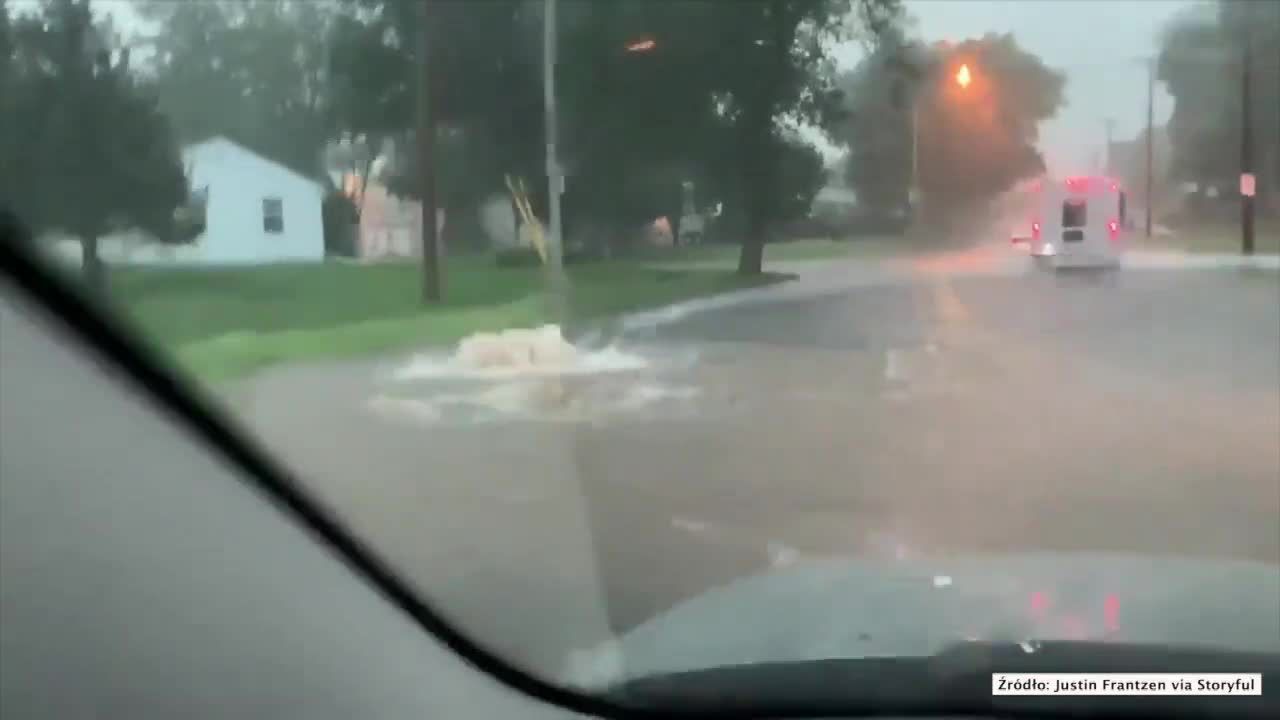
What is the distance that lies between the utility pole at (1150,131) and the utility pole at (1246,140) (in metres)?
0.29

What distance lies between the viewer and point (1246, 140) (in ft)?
14.7

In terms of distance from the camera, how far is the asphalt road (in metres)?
3.35

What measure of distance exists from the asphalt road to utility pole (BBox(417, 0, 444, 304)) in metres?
0.36

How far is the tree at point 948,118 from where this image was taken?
424 centimetres

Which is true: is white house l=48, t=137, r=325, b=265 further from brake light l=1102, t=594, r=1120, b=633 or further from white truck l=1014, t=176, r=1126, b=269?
white truck l=1014, t=176, r=1126, b=269

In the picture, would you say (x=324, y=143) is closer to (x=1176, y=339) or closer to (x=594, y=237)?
(x=594, y=237)

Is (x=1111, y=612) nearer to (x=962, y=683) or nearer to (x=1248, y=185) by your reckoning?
(x=962, y=683)

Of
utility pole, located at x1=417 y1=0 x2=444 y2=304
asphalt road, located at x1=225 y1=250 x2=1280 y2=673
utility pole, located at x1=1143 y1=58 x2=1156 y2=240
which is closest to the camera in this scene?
asphalt road, located at x1=225 y1=250 x2=1280 y2=673

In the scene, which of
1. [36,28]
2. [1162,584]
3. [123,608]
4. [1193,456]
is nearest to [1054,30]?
[1193,456]

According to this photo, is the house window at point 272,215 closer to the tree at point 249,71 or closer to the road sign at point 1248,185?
the tree at point 249,71

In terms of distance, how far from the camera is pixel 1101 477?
12.8 ft

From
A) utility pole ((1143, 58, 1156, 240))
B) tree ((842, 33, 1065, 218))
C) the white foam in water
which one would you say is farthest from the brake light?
utility pole ((1143, 58, 1156, 240))

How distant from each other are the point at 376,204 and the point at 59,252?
1668 mm

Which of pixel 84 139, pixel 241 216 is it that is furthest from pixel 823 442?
pixel 84 139
